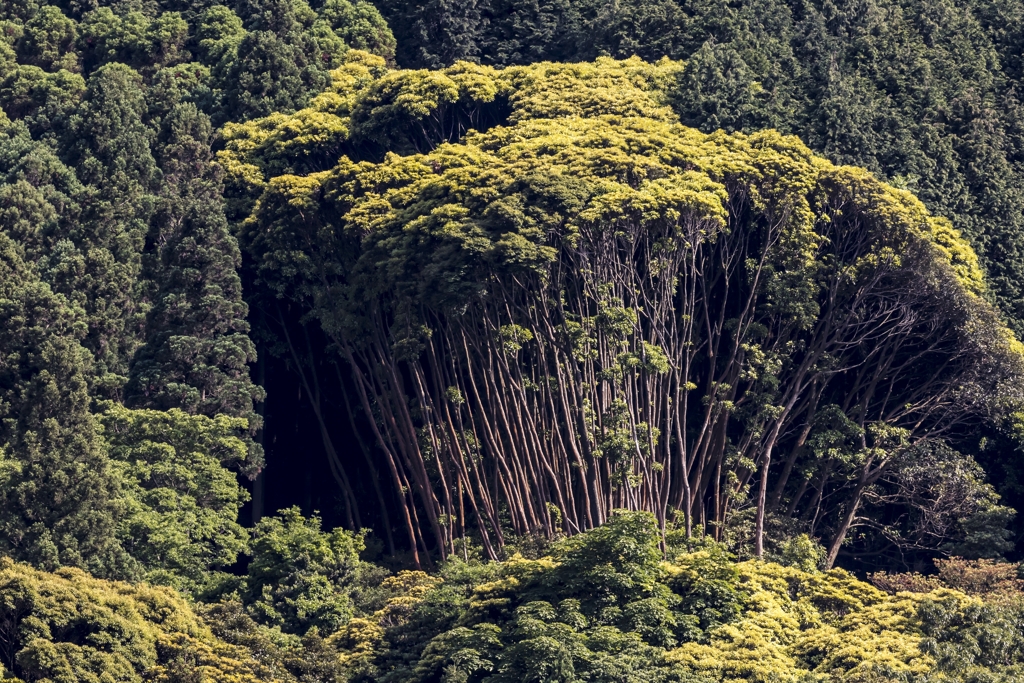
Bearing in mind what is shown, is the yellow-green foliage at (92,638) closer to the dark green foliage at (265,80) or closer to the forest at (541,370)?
the forest at (541,370)

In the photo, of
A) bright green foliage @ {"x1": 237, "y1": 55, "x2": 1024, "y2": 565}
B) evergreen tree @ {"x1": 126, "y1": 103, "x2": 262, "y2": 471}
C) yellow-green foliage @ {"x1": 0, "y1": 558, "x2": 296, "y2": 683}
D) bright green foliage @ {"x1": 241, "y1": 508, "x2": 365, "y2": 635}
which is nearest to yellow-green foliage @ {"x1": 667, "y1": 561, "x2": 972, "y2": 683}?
bright green foliage @ {"x1": 237, "y1": 55, "x2": 1024, "y2": 565}

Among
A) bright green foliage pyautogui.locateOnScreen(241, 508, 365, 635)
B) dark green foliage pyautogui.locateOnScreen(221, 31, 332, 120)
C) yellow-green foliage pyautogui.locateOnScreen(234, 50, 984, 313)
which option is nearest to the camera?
bright green foliage pyautogui.locateOnScreen(241, 508, 365, 635)

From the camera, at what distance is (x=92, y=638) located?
46875 millimetres

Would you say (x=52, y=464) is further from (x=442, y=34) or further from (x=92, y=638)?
(x=442, y=34)

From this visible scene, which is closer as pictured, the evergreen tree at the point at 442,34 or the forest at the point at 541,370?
the forest at the point at 541,370

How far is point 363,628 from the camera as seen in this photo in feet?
167

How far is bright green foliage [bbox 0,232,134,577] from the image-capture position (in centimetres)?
5131

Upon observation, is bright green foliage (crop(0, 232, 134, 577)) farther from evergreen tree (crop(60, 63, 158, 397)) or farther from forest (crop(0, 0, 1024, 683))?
evergreen tree (crop(60, 63, 158, 397))

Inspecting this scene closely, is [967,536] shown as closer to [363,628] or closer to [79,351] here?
[363,628]

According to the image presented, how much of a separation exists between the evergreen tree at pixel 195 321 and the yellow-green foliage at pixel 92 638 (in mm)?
11276

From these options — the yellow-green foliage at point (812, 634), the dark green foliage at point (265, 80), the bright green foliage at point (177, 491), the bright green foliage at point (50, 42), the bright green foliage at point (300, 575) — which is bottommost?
the yellow-green foliage at point (812, 634)

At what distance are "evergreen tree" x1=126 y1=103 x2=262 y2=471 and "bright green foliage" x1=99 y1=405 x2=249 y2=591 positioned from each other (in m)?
1.41

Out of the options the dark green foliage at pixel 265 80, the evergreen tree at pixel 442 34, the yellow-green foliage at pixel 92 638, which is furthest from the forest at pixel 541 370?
the evergreen tree at pixel 442 34

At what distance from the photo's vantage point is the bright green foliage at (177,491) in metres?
54.2
